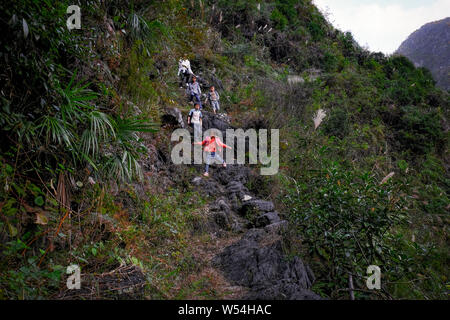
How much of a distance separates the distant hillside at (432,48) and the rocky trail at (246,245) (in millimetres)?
25524

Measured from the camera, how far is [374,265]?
3445 millimetres

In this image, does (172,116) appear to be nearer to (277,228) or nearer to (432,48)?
(277,228)

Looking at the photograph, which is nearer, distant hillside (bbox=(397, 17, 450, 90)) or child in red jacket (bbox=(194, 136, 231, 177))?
child in red jacket (bbox=(194, 136, 231, 177))

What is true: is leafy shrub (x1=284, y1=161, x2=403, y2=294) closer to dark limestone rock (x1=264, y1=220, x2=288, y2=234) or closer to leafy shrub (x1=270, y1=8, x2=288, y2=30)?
dark limestone rock (x1=264, y1=220, x2=288, y2=234)

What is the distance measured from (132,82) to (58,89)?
2.69 metres

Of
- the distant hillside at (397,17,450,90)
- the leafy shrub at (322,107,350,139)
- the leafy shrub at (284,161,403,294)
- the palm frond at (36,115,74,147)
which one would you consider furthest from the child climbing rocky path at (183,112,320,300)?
the distant hillside at (397,17,450,90)

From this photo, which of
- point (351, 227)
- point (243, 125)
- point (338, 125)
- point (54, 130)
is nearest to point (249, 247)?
point (351, 227)

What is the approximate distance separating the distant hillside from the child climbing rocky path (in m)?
25.7

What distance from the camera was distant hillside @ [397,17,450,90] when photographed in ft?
87.0

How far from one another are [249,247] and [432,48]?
3816 cm

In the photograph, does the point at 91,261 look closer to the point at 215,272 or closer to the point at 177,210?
the point at 215,272

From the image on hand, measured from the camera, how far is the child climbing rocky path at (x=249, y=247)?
3.47 metres
